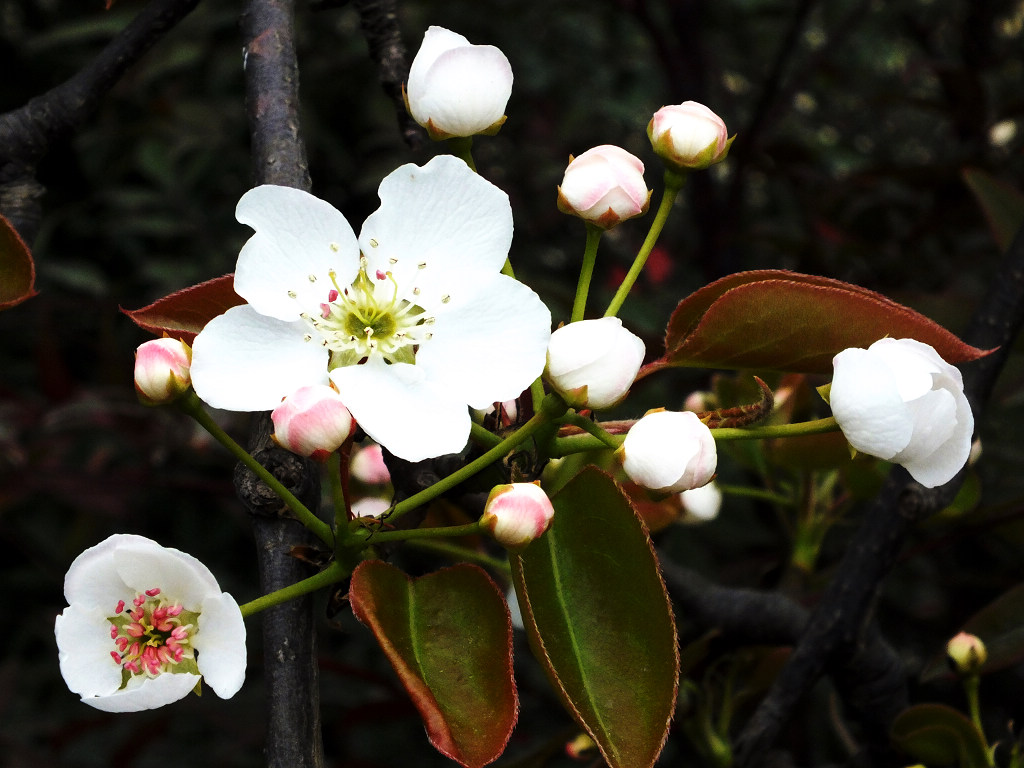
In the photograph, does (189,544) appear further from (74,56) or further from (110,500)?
(74,56)

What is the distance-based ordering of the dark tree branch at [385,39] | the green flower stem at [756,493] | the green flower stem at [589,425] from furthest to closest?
1. the green flower stem at [756,493]
2. the dark tree branch at [385,39]
3. the green flower stem at [589,425]

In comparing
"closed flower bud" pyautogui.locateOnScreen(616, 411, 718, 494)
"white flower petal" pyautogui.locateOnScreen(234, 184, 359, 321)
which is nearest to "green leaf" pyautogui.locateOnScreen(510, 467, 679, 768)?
"closed flower bud" pyautogui.locateOnScreen(616, 411, 718, 494)

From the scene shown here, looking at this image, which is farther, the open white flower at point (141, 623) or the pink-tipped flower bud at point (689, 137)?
the pink-tipped flower bud at point (689, 137)

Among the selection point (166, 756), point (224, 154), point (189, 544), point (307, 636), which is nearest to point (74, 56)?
point (224, 154)

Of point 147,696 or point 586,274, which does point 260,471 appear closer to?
Answer: point 147,696

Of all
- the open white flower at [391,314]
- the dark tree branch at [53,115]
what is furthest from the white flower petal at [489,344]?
the dark tree branch at [53,115]

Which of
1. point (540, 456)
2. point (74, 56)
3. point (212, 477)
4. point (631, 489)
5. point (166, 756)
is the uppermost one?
point (540, 456)

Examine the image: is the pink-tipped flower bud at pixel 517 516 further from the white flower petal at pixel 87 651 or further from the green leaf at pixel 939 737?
the green leaf at pixel 939 737

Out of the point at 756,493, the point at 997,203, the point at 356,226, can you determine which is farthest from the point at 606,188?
the point at 356,226
